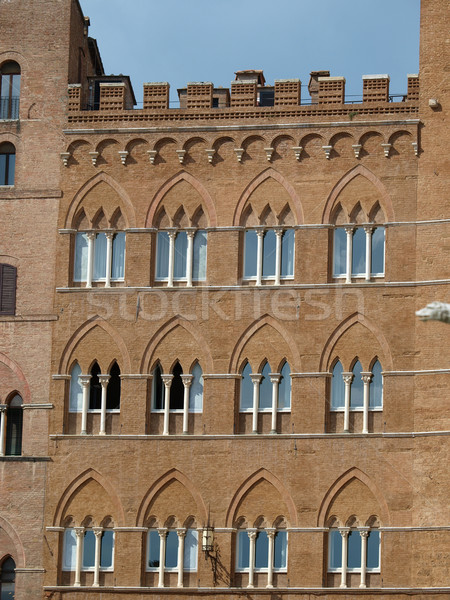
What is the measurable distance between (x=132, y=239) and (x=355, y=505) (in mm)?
9948

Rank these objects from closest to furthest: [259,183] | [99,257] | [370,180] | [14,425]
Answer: [370,180] < [259,183] < [14,425] < [99,257]

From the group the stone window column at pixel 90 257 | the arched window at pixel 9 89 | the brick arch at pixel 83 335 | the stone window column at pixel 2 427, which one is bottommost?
the stone window column at pixel 2 427

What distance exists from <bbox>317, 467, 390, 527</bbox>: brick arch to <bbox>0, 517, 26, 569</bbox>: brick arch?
27.4 feet

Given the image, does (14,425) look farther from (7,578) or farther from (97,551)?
(97,551)

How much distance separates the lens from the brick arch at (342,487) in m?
42.4

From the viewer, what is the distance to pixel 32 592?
143ft

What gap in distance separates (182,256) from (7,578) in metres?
10.3

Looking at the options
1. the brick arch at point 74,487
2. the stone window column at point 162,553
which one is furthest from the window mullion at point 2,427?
the stone window column at point 162,553

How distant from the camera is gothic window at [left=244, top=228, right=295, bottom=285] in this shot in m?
44.4

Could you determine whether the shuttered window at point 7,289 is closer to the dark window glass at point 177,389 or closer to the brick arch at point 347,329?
the dark window glass at point 177,389

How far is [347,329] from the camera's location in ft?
143

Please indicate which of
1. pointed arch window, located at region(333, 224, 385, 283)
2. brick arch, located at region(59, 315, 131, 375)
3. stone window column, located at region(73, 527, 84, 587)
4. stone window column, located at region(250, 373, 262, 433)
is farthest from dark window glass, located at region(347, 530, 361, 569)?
brick arch, located at region(59, 315, 131, 375)

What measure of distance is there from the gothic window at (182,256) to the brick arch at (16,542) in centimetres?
814

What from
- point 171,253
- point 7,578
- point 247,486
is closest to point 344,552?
point 247,486
